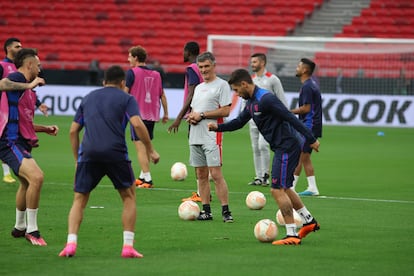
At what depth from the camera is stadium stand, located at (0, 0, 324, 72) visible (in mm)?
38344

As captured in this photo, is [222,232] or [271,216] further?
[271,216]

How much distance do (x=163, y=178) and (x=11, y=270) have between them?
8.94 m

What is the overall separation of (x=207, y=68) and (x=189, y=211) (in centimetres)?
188

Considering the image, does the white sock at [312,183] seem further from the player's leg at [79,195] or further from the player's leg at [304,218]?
the player's leg at [79,195]

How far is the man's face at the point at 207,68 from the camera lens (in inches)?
474

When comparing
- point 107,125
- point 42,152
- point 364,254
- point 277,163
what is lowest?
point 42,152

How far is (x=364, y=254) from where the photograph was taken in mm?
9656

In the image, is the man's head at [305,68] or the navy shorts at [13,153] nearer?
the navy shorts at [13,153]

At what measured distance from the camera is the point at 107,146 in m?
9.06

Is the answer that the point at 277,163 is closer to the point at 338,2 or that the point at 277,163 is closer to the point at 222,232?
the point at 222,232

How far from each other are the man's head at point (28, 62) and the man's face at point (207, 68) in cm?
236

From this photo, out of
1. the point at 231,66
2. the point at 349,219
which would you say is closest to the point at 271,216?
the point at 349,219

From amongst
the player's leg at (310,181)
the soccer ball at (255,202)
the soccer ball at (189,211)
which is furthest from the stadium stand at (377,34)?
the soccer ball at (189,211)

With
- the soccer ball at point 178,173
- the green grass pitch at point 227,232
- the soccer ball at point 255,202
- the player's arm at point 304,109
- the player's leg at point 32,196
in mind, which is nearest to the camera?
the green grass pitch at point 227,232
